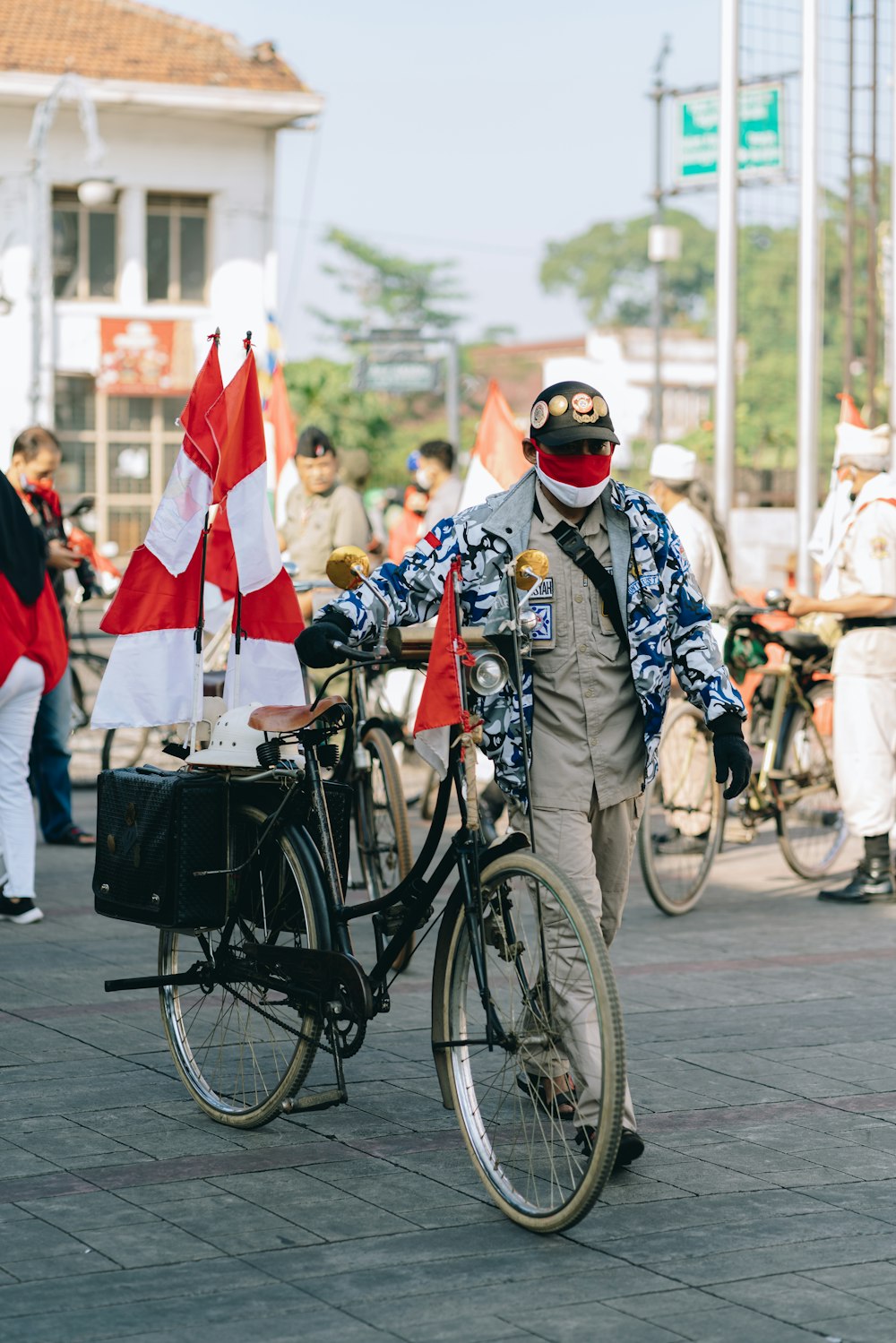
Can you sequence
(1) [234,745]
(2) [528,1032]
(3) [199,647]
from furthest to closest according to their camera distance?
(3) [199,647] < (1) [234,745] < (2) [528,1032]

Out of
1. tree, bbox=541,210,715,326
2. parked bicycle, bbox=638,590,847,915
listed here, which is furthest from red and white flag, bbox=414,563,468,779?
tree, bbox=541,210,715,326

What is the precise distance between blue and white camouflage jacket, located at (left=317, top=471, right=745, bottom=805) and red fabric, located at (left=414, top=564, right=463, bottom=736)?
265 millimetres

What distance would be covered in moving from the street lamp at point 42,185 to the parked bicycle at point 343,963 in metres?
18.8

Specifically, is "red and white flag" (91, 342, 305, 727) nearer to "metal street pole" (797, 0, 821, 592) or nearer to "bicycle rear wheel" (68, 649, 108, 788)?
"bicycle rear wheel" (68, 649, 108, 788)

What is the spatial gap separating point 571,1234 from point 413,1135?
0.85m

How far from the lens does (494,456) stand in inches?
419

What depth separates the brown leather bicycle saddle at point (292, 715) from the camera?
4996 millimetres

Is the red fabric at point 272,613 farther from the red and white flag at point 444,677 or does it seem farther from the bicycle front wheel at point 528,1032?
the bicycle front wheel at point 528,1032

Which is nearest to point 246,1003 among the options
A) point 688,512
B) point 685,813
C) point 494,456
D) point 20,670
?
point 20,670

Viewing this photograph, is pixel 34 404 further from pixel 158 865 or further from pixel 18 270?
pixel 158 865

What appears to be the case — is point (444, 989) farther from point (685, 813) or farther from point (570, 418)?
point (685, 813)

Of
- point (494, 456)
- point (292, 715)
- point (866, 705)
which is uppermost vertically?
point (494, 456)

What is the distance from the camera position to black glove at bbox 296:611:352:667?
4.64 meters

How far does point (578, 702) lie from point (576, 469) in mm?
568
